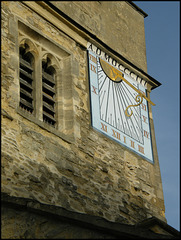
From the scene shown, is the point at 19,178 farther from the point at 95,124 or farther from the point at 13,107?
the point at 95,124

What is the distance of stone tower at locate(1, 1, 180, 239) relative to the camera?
13531 mm

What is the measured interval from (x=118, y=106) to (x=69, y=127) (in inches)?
74.3

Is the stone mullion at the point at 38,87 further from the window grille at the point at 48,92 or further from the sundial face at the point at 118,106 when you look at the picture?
the sundial face at the point at 118,106

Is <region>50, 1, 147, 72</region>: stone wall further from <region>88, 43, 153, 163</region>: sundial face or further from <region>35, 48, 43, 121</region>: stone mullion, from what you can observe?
<region>35, 48, 43, 121</region>: stone mullion

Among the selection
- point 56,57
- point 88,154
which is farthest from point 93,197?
point 56,57

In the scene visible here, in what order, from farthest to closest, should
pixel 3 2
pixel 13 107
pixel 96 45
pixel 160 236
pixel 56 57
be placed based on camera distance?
pixel 96 45 → pixel 56 57 → pixel 3 2 → pixel 13 107 → pixel 160 236

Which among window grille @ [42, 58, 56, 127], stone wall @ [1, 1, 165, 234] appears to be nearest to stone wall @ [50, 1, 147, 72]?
stone wall @ [1, 1, 165, 234]

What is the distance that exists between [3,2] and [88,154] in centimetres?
319

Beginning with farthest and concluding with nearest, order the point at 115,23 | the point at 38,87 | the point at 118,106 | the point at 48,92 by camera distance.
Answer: the point at 115,23, the point at 118,106, the point at 48,92, the point at 38,87

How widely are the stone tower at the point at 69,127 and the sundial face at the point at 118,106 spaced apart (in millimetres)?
30

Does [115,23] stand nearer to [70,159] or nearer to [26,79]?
[26,79]

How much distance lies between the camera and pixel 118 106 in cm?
1728

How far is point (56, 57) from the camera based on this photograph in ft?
54.1

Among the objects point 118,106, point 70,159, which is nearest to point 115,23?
point 118,106
